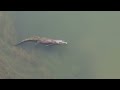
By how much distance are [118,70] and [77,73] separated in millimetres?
504

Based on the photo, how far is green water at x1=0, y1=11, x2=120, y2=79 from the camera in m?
3.61

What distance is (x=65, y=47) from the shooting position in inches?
145

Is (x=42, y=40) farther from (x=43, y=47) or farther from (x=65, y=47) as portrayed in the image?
(x=65, y=47)

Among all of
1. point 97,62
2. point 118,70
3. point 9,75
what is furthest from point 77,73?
point 9,75

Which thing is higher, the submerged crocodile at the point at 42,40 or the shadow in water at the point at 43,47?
the submerged crocodile at the point at 42,40

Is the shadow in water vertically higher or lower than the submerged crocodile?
lower

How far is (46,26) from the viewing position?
377 cm

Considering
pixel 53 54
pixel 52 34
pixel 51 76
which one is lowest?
pixel 51 76

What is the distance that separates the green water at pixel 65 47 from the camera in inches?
142

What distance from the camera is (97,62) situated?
3611 mm

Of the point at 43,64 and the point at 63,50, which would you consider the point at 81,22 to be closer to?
the point at 63,50

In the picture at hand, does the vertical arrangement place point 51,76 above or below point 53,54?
below

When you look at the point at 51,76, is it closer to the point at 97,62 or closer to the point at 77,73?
the point at 77,73

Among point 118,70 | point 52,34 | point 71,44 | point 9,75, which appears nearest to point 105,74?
point 118,70
